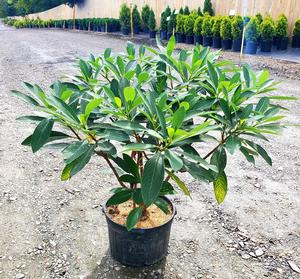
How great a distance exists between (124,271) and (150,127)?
1.01m

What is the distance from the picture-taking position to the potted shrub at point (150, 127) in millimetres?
1343

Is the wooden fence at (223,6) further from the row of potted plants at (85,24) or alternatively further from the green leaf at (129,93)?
the green leaf at (129,93)

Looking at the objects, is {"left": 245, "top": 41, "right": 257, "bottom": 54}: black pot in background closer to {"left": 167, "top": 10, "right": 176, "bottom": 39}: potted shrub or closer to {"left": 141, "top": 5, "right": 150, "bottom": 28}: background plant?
{"left": 167, "top": 10, "right": 176, "bottom": 39}: potted shrub

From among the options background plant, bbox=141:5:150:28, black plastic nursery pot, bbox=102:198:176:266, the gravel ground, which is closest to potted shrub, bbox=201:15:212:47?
background plant, bbox=141:5:150:28

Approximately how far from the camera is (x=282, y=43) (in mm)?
9188

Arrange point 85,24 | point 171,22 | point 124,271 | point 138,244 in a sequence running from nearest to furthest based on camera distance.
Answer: point 138,244, point 124,271, point 171,22, point 85,24

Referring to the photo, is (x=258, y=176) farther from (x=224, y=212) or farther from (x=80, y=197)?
(x=80, y=197)

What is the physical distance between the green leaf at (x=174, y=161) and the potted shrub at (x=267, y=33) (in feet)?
27.6

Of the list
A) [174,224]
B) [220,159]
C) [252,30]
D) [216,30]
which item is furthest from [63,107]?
[216,30]

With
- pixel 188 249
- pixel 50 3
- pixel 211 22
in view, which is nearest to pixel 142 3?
pixel 211 22

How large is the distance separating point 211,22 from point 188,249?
8.87 meters

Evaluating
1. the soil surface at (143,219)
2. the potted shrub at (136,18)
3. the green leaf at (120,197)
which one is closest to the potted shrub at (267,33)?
the potted shrub at (136,18)

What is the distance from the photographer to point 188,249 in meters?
2.28

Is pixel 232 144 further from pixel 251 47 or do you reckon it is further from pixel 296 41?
pixel 296 41
